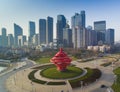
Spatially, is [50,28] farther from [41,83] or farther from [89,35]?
[41,83]

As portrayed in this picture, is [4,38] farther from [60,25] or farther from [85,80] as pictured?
[85,80]

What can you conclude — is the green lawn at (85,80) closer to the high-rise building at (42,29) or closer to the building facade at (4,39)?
the high-rise building at (42,29)

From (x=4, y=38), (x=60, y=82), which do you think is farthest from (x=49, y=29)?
(x=60, y=82)

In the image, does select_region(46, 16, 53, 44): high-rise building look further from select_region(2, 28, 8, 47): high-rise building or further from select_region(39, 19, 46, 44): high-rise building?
select_region(2, 28, 8, 47): high-rise building

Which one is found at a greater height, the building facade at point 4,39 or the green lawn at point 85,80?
the building facade at point 4,39

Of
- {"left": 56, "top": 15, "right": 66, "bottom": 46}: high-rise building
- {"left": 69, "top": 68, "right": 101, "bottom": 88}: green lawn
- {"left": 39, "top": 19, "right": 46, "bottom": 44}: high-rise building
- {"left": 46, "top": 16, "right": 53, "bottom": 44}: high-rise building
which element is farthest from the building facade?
{"left": 69, "top": 68, "right": 101, "bottom": 88}: green lawn

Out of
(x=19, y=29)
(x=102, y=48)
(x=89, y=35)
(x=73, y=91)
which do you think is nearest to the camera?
(x=73, y=91)

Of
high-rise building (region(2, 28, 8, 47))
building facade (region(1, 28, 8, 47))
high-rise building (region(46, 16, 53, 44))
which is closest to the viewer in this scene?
high-rise building (region(46, 16, 53, 44))

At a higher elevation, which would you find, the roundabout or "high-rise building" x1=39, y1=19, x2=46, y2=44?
"high-rise building" x1=39, y1=19, x2=46, y2=44

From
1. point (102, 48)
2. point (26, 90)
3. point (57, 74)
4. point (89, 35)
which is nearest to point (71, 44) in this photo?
point (89, 35)

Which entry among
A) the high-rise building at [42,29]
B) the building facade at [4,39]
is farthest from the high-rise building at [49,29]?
the building facade at [4,39]

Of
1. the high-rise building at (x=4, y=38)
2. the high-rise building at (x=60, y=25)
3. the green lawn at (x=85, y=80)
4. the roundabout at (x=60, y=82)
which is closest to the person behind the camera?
the roundabout at (x=60, y=82)
